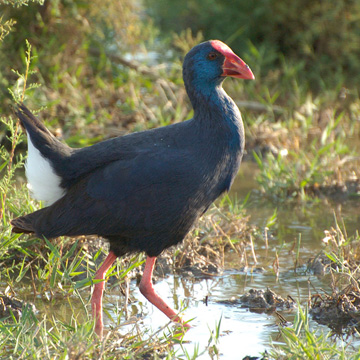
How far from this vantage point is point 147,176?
3334 mm

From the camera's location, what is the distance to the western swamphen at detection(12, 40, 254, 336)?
332cm

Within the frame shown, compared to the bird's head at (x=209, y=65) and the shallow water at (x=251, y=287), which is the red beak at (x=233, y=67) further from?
the shallow water at (x=251, y=287)

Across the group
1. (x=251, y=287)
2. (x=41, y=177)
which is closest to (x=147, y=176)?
(x=41, y=177)

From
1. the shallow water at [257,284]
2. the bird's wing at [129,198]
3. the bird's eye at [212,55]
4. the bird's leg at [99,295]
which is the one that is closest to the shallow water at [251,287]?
the shallow water at [257,284]

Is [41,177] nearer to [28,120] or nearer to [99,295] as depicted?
[28,120]

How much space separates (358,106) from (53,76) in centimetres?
295

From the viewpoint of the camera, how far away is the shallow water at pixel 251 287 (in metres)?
3.35

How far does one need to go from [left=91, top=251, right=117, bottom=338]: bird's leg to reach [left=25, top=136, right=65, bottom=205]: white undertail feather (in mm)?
434

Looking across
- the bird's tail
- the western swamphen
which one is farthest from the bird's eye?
the bird's tail

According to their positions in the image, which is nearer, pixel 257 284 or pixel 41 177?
pixel 41 177

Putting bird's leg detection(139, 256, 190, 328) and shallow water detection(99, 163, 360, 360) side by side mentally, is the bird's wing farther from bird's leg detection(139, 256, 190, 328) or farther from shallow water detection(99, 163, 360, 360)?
shallow water detection(99, 163, 360, 360)

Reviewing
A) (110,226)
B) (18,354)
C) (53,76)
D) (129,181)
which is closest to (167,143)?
(129,181)

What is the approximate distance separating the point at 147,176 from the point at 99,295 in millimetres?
680

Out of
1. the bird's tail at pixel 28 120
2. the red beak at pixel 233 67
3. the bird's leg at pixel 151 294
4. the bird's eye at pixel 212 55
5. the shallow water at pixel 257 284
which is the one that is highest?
the bird's eye at pixel 212 55
